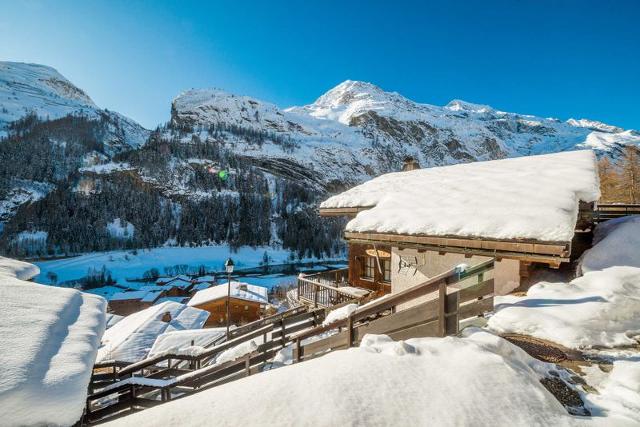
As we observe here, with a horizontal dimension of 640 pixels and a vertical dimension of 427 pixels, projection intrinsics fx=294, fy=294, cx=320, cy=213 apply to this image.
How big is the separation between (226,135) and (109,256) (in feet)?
270

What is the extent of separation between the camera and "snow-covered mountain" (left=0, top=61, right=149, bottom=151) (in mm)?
135375

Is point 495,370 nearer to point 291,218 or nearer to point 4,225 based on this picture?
point 291,218

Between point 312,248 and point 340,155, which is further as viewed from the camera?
point 340,155

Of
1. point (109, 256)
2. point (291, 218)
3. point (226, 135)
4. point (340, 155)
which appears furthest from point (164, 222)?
point (340, 155)

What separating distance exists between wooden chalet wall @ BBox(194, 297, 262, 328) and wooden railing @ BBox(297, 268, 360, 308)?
16.6 metres

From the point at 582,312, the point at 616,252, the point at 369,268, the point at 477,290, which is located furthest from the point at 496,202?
the point at 369,268

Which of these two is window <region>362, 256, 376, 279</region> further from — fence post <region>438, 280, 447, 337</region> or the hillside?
the hillside

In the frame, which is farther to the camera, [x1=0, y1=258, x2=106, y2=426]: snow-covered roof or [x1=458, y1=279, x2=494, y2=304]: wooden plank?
[x1=458, y1=279, x2=494, y2=304]: wooden plank

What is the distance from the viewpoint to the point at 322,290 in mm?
10219

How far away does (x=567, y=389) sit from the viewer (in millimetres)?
2656

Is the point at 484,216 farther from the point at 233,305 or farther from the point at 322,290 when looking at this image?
the point at 233,305

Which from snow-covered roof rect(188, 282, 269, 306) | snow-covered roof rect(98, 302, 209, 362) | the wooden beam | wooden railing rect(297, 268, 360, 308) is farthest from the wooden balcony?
snow-covered roof rect(188, 282, 269, 306)

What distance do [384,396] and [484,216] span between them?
12.8 feet

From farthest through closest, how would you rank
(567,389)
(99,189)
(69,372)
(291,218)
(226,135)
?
(226,135), (291,218), (99,189), (567,389), (69,372)
